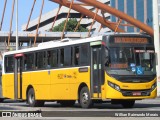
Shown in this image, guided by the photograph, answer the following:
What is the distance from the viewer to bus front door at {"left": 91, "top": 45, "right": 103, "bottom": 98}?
786 inches

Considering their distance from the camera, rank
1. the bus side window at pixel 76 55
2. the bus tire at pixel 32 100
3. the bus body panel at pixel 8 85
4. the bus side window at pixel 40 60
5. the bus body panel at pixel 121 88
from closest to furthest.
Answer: the bus body panel at pixel 121 88 → the bus side window at pixel 76 55 → the bus side window at pixel 40 60 → the bus tire at pixel 32 100 → the bus body panel at pixel 8 85

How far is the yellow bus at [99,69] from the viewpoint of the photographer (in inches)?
771

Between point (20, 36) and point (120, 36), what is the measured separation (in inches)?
2736

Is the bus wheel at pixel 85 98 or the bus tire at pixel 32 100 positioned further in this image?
the bus tire at pixel 32 100

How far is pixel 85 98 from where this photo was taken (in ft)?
67.9

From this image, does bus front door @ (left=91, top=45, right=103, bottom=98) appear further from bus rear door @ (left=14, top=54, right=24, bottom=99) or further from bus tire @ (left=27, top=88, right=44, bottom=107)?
bus rear door @ (left=14, top=54, right=24, bottom=99)

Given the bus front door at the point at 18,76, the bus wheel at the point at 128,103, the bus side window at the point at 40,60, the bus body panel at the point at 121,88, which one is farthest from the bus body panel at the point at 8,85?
the bus body panel at the point at 121,88

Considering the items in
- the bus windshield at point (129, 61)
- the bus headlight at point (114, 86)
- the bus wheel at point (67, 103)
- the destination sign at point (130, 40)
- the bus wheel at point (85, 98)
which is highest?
the destination sign at point (130, 40)

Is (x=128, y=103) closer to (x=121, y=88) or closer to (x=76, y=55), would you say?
(x=121, y=88)

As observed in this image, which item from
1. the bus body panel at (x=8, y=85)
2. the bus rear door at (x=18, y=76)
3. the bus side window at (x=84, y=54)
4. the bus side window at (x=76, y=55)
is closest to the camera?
the bus side window at (x=84, y=54)

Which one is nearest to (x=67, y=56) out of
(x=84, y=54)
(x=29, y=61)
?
(x=84, y=54)

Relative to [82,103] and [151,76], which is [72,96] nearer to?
[82,103]

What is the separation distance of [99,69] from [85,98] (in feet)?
4.88

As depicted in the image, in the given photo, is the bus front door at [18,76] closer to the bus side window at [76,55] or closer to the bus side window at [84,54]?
the bus side window at [76,55]
